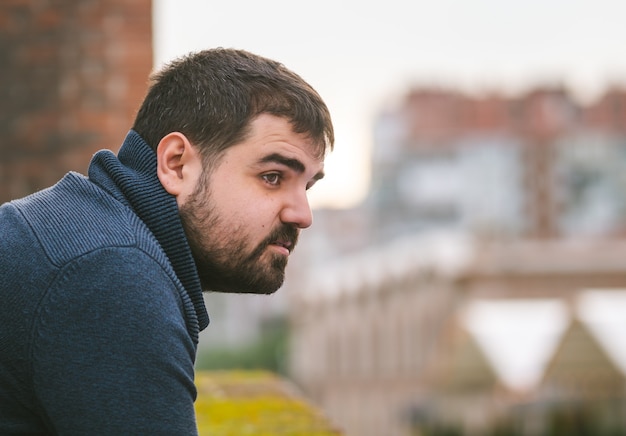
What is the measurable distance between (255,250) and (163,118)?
27cm

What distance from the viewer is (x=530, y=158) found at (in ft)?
196

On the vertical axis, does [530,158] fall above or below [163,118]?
above

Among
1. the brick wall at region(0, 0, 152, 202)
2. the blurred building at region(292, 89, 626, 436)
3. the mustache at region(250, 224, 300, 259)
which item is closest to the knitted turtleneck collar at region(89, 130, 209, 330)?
the mustache at region(250, 224, 300, 259)

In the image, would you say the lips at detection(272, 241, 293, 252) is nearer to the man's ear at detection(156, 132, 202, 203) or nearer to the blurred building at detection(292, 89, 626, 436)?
the man's ear at detection(156, 132, 202, 203)

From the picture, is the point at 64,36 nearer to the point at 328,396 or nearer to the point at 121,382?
the point at 121,382

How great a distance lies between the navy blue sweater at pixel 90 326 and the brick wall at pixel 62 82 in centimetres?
336

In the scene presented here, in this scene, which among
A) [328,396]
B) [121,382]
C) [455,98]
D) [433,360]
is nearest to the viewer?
[121,382]

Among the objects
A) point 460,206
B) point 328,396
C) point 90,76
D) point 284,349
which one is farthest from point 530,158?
point 90,76

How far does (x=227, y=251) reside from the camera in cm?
167

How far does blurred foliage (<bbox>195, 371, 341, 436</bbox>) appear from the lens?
2469mm

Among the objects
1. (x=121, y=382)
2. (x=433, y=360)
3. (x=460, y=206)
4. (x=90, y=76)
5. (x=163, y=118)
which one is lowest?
(x=121, y=382)

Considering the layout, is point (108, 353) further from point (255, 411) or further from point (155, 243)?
point (255, 411)

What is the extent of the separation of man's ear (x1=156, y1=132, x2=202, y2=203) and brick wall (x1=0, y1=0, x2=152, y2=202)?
3.21 meters

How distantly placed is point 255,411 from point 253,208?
1.26m
